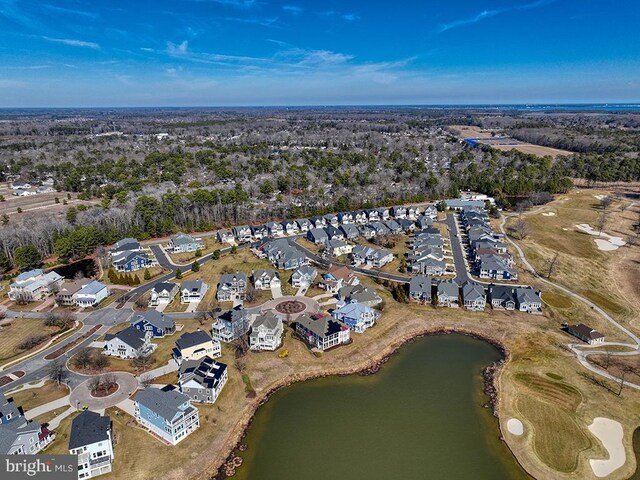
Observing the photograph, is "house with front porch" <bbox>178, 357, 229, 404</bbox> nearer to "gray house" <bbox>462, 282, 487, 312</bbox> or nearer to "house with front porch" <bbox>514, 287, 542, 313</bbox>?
"gray house" <bbox>462, 282, 487, 312</bbox>

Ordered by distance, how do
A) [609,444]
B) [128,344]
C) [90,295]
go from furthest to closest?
[90,295]
[128,344]
[609,444]

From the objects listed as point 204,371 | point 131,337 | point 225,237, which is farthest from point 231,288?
point 225,237

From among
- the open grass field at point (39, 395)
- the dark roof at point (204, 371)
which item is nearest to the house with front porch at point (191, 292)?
the dark roof at point (204, 371)

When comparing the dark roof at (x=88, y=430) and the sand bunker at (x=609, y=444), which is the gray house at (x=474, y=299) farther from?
the dark roof at (x=88, y=430)

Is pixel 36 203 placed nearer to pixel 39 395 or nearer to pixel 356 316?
pixel 39 395

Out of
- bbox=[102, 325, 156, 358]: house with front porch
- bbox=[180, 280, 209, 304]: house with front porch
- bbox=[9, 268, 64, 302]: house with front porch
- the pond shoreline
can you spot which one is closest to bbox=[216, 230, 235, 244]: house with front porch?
bbox=[180, 280, 209, 304]: house with front porch

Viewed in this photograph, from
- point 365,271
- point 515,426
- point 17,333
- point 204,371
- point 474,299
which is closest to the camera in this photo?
point 515,426
